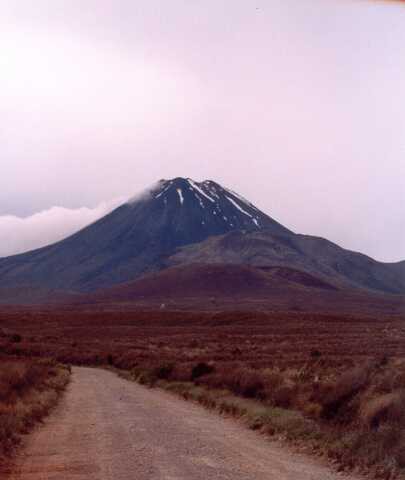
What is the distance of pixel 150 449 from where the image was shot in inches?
602

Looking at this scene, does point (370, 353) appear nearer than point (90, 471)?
No

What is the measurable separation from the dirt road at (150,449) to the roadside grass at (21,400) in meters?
0.38

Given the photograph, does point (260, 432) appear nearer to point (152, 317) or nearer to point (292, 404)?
point (292, 404)

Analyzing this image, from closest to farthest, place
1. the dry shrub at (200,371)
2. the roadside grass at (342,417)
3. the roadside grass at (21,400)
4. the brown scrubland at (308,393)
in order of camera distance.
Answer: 1. the roadside grass at (342,417)
2. the brown scrubland at (308,393)
3. the roadside grass at (21,400)
4. the dry shrub at (200,371)

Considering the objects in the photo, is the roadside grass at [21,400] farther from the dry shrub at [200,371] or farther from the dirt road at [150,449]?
the dry shrub at [200,371]

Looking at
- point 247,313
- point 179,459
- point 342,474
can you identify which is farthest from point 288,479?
point 247,313

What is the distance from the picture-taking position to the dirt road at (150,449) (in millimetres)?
12789

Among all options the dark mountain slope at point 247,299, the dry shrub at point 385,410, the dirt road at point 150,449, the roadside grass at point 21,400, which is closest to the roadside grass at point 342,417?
the dry shrub at point 385,410

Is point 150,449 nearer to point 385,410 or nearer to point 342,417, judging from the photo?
point 342,417

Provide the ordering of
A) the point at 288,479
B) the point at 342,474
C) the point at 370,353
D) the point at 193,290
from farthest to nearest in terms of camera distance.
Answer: the point at 193,290, the point at 370,353, the point at 342,474, the point at 288,479

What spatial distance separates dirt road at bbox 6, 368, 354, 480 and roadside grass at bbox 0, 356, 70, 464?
38 centimetres

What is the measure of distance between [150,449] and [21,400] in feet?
28.6

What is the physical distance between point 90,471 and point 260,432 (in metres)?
6.68

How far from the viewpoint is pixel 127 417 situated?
21234mm
